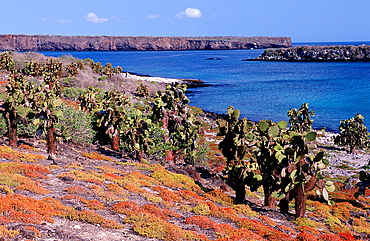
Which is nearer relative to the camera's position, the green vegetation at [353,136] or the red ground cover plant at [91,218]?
the red ground cover plant at [91,218]

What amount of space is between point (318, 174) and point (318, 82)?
109m

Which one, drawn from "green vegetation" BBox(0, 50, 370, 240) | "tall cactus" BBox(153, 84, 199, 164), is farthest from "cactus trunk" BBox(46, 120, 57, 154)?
"tall cactus" BBox(153, 84, 199, 164)

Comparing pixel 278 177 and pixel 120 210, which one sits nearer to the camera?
pixel 120 210

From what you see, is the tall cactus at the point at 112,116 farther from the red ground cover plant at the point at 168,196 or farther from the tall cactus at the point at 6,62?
the tall cactus at the point at 6,62

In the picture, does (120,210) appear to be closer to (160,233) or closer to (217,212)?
(160,233)

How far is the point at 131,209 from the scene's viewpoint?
45.3 feet

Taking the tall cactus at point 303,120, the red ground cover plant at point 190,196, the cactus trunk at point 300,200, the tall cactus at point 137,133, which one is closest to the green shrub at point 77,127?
the tall cactus at point 137,133

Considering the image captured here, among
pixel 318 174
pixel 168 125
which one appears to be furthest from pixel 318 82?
pixel 318 174

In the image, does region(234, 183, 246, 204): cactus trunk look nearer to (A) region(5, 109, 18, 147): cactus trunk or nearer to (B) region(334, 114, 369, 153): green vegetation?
(A) region(5, 109, 18, 147): cactus trunk

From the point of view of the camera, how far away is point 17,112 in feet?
70.2

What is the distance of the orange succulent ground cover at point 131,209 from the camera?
1114 centimetres

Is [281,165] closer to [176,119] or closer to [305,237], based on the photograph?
[305,237]

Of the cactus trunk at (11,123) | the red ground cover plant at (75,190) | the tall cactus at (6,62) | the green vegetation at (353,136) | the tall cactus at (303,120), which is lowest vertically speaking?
the green vegetation at (353,136)

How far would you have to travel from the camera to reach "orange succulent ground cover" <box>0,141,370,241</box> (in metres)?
11.1
